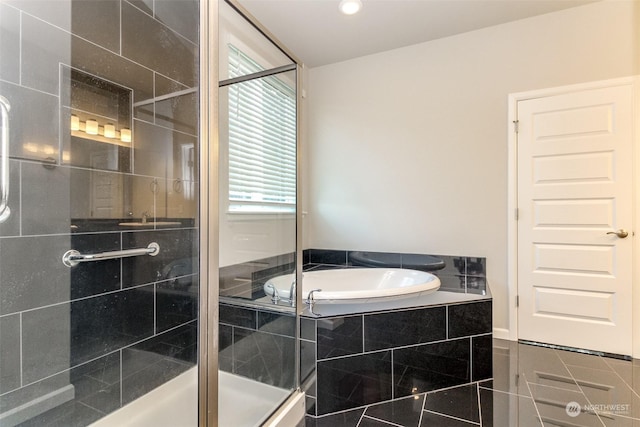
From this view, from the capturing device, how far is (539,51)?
246 centimetres

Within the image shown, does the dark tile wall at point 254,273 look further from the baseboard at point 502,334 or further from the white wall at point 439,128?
the baseboard at point 502,334

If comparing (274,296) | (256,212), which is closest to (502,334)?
(274,296)

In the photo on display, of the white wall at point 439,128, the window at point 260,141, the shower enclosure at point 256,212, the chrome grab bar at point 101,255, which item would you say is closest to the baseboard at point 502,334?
the white wall at point 439,128

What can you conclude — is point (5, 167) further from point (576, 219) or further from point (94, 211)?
point (576, 219)

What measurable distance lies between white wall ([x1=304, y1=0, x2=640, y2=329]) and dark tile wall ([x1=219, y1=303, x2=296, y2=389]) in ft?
4.82

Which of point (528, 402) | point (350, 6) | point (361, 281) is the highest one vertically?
point (350, 6)

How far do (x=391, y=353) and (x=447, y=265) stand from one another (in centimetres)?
123

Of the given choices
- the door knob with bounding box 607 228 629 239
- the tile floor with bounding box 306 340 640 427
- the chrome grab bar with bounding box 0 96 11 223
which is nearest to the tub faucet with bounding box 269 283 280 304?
the tile floor with bounding box 306 340 640 427

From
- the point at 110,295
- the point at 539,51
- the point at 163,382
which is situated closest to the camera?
the point at 110,295

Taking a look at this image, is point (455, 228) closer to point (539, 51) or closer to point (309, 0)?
point (539, 51)

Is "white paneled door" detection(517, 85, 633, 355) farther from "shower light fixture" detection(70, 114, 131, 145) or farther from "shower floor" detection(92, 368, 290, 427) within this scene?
"shower light fixture" detection(70, 114, 131, 145)

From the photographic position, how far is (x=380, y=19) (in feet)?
8.16

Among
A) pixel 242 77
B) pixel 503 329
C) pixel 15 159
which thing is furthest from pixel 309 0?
pixel 503 329

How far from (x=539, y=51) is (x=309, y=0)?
1786 mm
